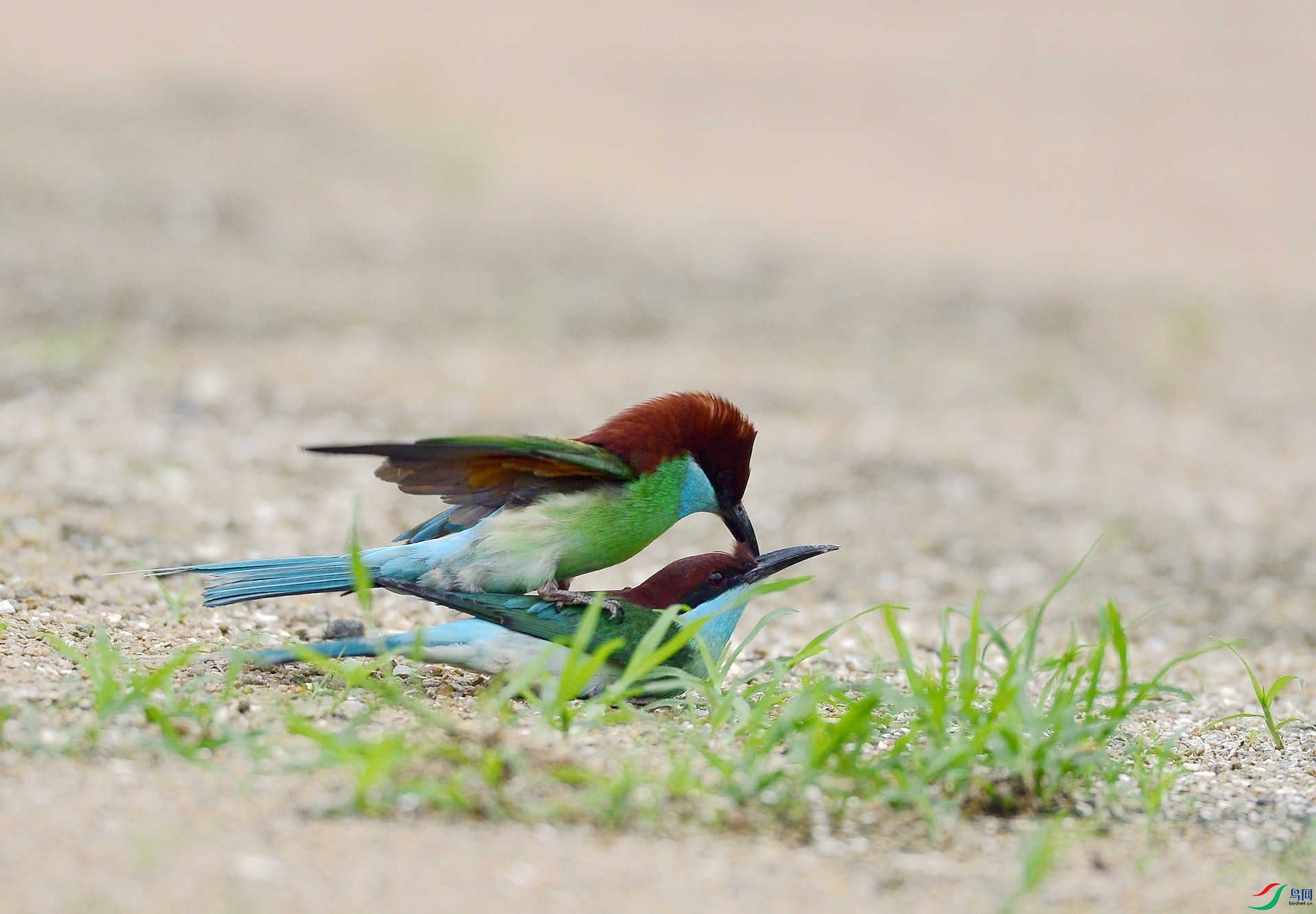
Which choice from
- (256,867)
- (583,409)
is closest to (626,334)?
(583,409)

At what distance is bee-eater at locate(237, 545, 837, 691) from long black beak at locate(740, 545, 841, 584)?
0.08 meters

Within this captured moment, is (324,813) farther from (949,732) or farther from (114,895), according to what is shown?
(949,732)

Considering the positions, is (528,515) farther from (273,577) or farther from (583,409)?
(583,409)

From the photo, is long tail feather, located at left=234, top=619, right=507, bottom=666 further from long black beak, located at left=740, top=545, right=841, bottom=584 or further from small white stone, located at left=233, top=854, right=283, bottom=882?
small white stone, located at left=233, top=854, right=283, bottom=882

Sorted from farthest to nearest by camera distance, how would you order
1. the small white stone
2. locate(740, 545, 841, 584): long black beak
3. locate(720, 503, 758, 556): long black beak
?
locate(720, 503, 758, 556): long black beak
locate(740, 545, 841, 584): long black beak
the small white stone

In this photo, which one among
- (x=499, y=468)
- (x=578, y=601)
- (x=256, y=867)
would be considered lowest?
(x=256, y=867)

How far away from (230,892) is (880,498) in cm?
402

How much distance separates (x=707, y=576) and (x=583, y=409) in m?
3.33

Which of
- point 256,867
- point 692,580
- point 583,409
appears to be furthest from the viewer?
point 583,409

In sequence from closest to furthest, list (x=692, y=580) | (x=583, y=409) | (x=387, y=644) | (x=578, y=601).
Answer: (x=387, y=644) → (x=578, y=601) → (x=692, y=580) → (x=583, y=409)

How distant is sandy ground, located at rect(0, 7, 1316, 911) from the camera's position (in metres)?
2.11

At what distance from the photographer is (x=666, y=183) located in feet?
40.4

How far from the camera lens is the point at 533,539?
116 inches

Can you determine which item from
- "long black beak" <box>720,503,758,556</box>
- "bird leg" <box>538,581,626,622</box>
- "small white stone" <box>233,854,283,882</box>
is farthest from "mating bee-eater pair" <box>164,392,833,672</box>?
"small white stone" <box>233,854,283,882</box>
